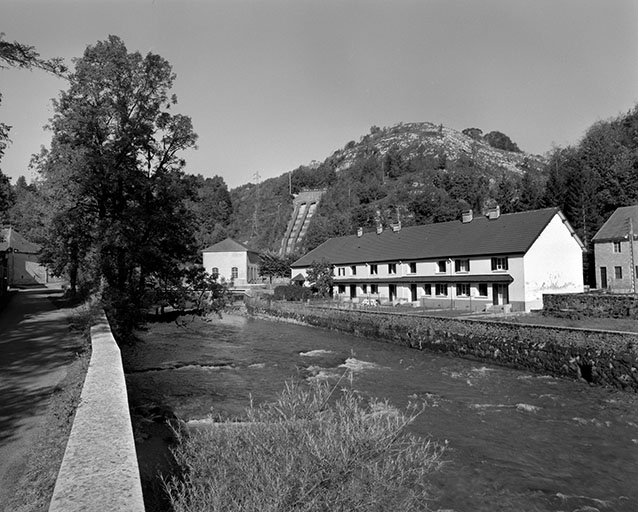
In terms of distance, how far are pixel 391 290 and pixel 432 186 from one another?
5743 centimetres

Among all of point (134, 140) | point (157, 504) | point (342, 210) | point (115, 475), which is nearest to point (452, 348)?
point (134, 140)

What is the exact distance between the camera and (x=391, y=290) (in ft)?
139

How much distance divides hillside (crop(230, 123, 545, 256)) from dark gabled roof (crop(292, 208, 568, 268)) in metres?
22.8

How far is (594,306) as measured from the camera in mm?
28812

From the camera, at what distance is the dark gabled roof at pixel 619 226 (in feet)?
140

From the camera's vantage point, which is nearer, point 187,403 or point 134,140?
point 187,403

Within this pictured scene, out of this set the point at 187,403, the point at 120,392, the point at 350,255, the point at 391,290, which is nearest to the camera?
the point at 120,392

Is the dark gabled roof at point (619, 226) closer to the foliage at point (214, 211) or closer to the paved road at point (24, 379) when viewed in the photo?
the paved road at point (24, 379)

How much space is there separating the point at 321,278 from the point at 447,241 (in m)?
14.0

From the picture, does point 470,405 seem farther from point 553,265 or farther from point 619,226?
point 619,226

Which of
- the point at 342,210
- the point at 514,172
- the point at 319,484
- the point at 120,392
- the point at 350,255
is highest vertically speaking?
the point at 514,172

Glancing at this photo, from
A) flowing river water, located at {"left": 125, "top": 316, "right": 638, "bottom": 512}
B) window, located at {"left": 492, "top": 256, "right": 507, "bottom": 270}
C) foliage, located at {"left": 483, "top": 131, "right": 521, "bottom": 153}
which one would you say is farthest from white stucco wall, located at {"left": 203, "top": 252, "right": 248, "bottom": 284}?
foliage, located at {"left": 483, "top": 131, "right": 521, "bottom": 153}

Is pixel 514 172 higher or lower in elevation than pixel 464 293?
higher

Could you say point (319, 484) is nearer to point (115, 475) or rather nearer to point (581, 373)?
point (115, 475)
